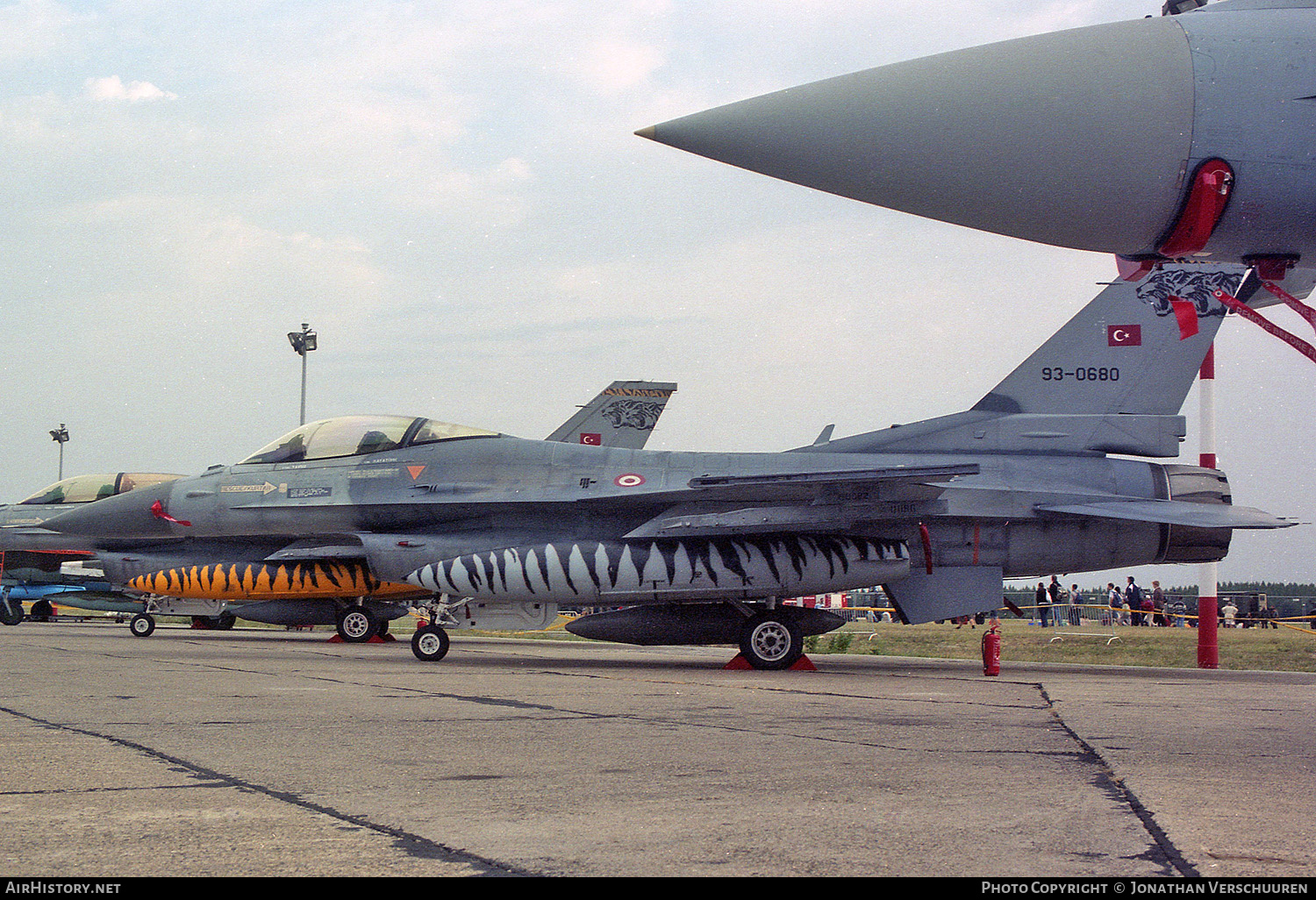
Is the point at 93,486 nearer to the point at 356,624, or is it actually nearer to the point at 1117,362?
the point at 356,624

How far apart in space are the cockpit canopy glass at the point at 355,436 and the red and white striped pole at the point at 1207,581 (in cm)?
882

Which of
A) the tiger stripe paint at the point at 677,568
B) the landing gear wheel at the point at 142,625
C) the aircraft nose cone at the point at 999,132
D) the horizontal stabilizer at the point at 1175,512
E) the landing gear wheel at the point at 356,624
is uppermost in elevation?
the aircraft nose cone at the point at 999,132

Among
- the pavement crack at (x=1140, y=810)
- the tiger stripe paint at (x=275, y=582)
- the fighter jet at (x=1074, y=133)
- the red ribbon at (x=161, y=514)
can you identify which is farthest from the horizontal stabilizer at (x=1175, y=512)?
the red ribbon at (x=161, y=514)

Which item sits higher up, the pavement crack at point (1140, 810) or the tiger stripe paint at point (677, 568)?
the tiger stripe paint at point (677, 568)

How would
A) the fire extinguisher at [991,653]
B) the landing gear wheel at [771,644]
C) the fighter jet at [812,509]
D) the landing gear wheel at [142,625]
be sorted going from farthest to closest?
the landing gear wheel at [142,625] < the landing gear wheel at [771,644] < the fighter jet at [812,509] < the fire extinguisher at [991,653]

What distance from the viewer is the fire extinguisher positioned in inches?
456

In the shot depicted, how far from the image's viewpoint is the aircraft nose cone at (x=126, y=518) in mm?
15508

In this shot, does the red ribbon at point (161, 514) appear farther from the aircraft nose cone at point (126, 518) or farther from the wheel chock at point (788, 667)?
the wheel chock at point (788, 667)

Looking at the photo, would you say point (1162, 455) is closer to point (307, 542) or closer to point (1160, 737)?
point (1160, 737)

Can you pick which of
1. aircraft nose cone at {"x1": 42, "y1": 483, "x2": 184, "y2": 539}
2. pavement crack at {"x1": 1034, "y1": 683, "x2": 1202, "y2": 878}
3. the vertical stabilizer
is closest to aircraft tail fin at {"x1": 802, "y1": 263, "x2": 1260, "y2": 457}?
the vertical stabilizer

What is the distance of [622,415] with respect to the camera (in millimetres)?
22359

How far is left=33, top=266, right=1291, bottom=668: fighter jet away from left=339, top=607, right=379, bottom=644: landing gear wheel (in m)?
4.41

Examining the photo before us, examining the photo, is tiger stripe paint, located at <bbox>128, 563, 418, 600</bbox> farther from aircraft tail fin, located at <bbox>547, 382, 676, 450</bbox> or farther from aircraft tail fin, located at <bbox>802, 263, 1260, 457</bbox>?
aircraft tail fin, located at <bbox>802, 263, 1260, 457</bbox>

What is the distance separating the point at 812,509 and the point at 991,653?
7.58 ft
